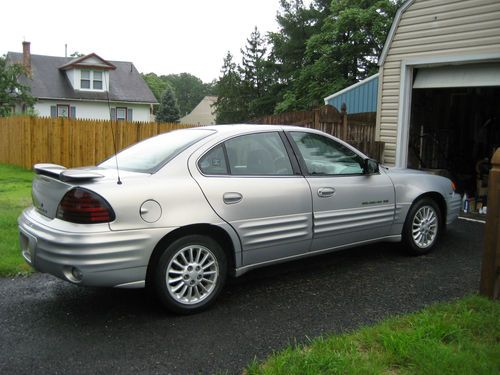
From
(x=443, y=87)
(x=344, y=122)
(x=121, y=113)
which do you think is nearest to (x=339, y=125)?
(x=344, y=122)

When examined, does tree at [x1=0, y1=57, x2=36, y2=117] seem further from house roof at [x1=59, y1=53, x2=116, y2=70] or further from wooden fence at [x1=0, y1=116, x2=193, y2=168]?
wooden fence at [x1=0, y1=116, x2=193, y2=168]

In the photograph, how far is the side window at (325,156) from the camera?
489cm

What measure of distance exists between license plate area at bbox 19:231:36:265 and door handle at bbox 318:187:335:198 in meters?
2.59

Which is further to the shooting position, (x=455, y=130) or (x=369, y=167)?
(x=455, y=130)

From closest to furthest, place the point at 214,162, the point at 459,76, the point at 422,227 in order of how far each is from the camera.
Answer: the point at 214,162 < the point at 422,227 < the point at 459,76

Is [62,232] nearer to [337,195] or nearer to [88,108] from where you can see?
[337,195]

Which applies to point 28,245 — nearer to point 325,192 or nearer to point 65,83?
point 325,192

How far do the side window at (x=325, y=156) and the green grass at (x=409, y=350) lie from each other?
1.73m

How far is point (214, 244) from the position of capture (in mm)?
4074

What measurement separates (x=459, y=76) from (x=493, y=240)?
232 inches

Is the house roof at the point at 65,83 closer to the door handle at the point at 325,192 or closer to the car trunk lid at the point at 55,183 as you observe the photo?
the car trunk lid at the point at 55,183

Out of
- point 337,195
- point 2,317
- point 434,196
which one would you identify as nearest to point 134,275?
point 2,317

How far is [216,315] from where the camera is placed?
401cm

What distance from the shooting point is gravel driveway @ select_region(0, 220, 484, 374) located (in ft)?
10.7
